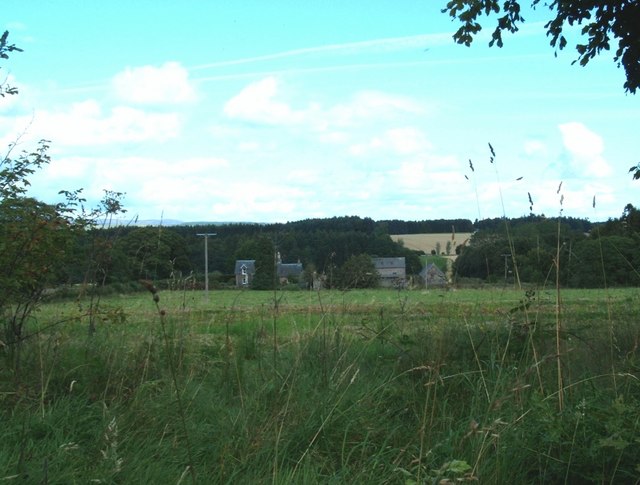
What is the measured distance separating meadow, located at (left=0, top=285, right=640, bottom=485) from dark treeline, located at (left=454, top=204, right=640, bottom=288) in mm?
355

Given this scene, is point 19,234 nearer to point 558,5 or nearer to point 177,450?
point 177,450

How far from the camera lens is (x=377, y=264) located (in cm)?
758

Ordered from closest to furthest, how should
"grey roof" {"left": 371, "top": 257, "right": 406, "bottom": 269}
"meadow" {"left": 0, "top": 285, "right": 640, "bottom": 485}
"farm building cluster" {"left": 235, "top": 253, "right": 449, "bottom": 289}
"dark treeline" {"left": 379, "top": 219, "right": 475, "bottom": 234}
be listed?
"meadow" {"left": 0, "top": 285, "right": 640, "bottom": 485} < "dark treeline" {"left": 379, "top": 219, "right": 475, "bottom": 234} < "farm building cluster" {"left": 235, "top": 253, "right": 449, "bottom": 289} < "grey roof" {"left": 371, "top": 257, "right": 406, "bottom": 269}

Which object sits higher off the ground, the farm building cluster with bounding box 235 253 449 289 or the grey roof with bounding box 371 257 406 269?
the grey roof with bounding box 371 257 406 269

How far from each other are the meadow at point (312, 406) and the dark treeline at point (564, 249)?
14.0 inches

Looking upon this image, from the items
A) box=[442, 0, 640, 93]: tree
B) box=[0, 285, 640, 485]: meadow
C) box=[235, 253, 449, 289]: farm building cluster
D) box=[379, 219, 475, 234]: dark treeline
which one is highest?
box=[442, 0, 640, 93]: tree

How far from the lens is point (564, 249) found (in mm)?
5375

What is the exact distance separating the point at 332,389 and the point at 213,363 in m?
1.54

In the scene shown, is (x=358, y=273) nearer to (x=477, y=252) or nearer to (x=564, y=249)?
(x=477, y=252)

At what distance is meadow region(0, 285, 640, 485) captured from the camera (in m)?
3.41

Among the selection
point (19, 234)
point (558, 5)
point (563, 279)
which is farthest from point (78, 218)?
point (558, 5)

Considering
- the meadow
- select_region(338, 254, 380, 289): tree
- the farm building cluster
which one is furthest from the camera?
select_region(338, 254, 380, 289): tree

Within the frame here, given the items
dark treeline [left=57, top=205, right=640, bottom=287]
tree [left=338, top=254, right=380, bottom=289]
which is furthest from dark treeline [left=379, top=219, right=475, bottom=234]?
tree [left=338, top=254, right=380, bottom=289]

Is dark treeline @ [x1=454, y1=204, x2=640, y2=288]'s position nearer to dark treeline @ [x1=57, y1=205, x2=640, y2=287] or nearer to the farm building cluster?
dark treeline @ [x1=57, y1=205, x2=640, y2=287]
